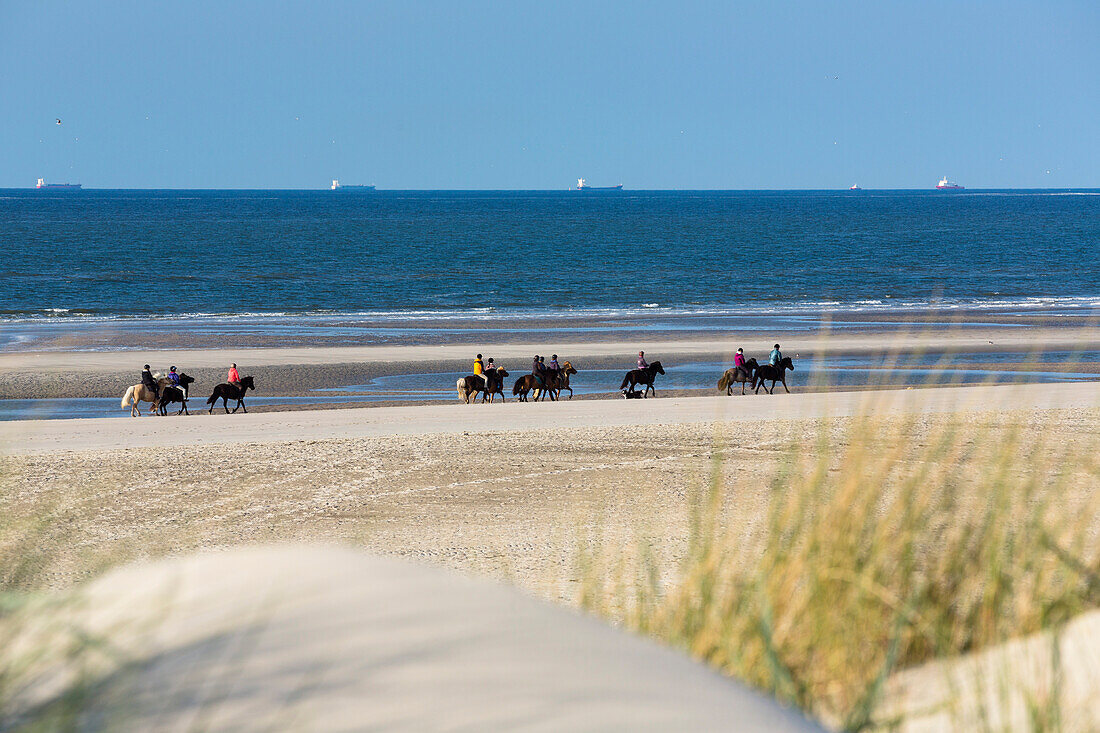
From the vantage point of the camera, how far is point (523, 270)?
206 feet

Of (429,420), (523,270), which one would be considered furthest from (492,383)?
(523,270)

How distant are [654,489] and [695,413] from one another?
628 cm

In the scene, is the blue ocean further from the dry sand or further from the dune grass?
the dune grass

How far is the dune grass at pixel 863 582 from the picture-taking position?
3039 millimetres

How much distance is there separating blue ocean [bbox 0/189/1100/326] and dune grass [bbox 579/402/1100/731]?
56.6 feet

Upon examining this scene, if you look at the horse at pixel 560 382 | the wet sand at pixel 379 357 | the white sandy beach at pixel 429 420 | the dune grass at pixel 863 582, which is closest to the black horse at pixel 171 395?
the white sandy beach at pixel 429 420

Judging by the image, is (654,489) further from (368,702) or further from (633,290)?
(633,290)

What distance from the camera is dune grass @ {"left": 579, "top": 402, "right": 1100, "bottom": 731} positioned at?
304cm

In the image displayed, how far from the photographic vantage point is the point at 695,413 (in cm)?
1736

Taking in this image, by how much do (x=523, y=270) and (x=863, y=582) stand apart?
60.2m

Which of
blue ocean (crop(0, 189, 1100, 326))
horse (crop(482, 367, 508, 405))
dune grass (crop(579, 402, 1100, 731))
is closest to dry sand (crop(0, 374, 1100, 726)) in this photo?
dune grass (crop(579, 402, 1100, 731))

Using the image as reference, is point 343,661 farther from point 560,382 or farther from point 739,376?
point 739,376

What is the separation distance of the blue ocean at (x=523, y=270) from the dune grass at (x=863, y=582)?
17252mm

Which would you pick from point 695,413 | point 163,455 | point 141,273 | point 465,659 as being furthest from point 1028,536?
point 141,273
